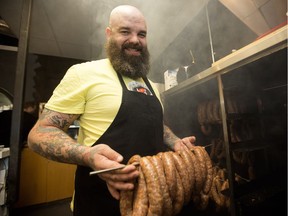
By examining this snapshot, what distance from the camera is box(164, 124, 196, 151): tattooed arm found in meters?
1.02

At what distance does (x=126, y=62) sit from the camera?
44.2 inches

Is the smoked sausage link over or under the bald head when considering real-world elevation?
under

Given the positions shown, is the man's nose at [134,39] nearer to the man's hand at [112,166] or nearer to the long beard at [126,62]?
the long beard at [126,62]

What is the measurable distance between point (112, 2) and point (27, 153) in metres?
2.92

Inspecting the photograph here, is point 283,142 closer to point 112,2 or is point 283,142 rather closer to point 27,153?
point 112,2

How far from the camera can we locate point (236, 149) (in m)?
1.18

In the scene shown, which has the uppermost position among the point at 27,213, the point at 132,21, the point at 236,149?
the point at 132,21

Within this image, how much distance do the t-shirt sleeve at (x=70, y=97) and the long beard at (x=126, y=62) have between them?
26 centimetres

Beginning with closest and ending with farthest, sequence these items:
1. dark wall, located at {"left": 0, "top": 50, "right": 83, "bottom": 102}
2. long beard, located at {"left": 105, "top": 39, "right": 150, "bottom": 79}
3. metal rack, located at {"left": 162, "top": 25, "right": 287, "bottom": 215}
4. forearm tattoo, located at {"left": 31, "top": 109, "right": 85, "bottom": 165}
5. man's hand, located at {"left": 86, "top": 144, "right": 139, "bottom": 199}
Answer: man's hand, located at {"left": 86, "top": 144, "right": 139, "bottom": 199} → forearm tattoo, located at {"left": 31, "top": 109, "right": 85, "bottom": 165} → metal rack, located at {"left": 162, "top": 25, "right": 287, "bottom": 215} → long beard, located at {"left": 105, "top": 39, "right": 150, "bottom": 79} → dark wall, located at {"left": 0, "top": 50, "right": 83, "bottom": 102}

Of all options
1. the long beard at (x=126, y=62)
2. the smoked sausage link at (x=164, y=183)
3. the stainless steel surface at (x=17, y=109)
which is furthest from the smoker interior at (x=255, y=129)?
the stainless steel surface at (x=17, y=109)

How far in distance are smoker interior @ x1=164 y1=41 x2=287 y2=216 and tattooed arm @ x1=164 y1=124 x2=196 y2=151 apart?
0.30m

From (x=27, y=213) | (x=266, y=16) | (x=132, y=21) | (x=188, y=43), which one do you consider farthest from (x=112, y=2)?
(x=27, y=213)

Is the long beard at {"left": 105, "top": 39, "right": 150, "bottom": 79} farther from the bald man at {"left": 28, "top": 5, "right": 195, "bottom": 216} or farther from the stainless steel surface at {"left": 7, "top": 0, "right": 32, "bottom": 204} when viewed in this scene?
the stainless steel surface at {"left": 7, "top": 0, "right": 32, "bottom": 204}

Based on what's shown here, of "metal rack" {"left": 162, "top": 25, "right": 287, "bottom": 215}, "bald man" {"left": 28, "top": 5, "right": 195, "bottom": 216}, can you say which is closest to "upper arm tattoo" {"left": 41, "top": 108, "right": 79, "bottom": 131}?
"bald man" {"left": 28, "top": 5, "right": 195, "bottom": 216}
